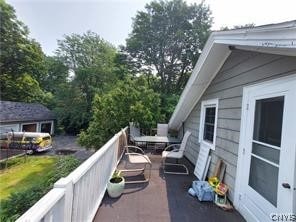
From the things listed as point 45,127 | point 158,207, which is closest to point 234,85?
point 158,207

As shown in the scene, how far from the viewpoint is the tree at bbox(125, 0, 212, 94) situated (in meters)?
19.2

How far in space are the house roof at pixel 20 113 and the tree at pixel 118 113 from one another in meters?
11.0

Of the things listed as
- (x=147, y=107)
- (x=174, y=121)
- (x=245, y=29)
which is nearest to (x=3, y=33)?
(x=147, y=107)

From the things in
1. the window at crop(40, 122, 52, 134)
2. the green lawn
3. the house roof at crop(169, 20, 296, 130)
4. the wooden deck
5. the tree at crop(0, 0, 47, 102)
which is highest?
the tree at crop(0, 0, 47, 102)

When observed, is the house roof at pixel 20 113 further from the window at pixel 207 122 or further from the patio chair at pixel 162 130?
the window at pixel 207 122

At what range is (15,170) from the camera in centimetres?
1224

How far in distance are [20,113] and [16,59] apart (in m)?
5.59

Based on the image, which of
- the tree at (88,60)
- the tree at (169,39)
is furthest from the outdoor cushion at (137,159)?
the tree at (88,60)

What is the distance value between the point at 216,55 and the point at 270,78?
1.79 m

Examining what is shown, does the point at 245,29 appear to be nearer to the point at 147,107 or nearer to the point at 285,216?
the point at 285,216

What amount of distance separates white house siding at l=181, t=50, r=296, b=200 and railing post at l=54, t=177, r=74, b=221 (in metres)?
2.51

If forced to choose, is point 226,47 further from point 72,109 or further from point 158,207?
point 72,109

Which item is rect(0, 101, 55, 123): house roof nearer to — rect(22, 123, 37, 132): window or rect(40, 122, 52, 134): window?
rect(22, 123, 37, 132): window

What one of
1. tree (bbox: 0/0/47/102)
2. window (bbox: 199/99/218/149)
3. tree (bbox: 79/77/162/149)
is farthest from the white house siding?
tree (bbox: 0/0/47/102)
